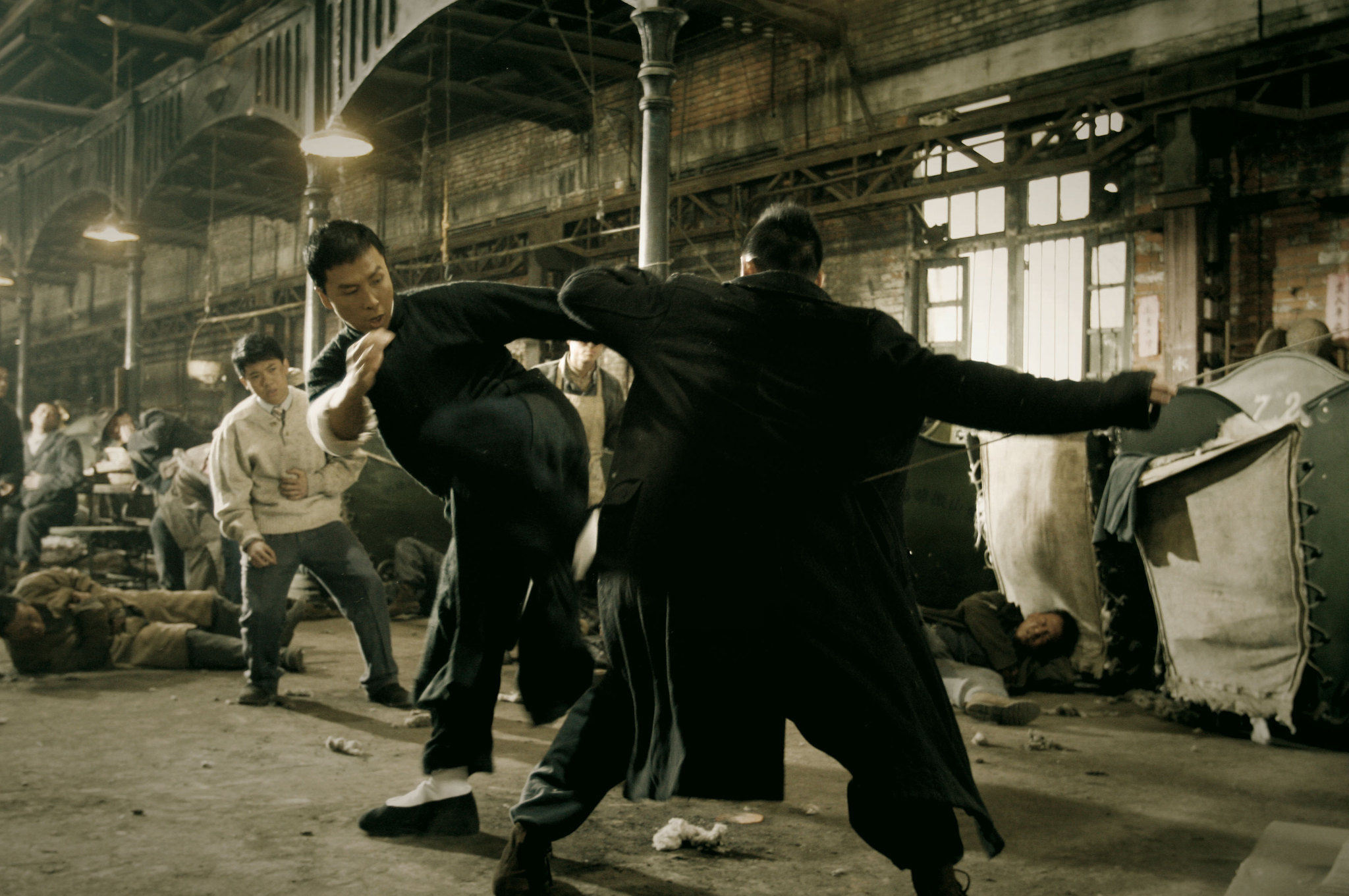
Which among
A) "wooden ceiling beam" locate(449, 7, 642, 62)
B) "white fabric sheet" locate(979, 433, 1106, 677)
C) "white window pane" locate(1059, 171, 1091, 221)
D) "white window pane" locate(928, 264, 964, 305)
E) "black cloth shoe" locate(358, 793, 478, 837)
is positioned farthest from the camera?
"wooden ceiling beam" locate(449, 7, 642, 62)

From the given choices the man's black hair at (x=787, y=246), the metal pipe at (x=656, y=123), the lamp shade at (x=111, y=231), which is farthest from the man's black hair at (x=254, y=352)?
the lamp shade at (x=111, y=231)

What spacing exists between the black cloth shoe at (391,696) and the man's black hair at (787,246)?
3.81 meters

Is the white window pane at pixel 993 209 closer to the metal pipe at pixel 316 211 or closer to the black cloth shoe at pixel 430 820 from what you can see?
the metal pipe at pixel 316 211

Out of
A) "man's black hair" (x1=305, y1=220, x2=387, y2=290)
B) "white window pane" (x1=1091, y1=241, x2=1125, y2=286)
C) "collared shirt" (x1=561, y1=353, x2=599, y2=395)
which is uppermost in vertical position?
"white window pane" (x1=1091, y1=241, x2=1125, y2=286)

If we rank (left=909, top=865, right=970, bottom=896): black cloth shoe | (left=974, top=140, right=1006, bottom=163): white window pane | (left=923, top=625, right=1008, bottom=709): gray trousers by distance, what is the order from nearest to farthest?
(left=909, top=865, right=970, bottom=896): black cloth shoe
(left=923, top=625, right=1008, bottom=709): gray trousers
(left=974, top=140, right=1006, bottom=163): white window pane

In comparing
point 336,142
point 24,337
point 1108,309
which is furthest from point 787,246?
point 24,337

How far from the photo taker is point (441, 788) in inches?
133

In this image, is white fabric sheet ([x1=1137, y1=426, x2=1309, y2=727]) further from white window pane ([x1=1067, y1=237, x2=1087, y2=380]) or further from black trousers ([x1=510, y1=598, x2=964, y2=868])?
white window pane ([x1=1067, y1=237, x2=1087, y2=380])

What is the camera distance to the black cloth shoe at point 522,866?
109 inches

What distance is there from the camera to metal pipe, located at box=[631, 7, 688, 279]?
6.90 meters

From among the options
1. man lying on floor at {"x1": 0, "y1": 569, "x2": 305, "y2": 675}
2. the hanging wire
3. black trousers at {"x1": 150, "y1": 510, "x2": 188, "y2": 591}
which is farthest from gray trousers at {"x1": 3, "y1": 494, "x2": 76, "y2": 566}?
man lying on floor at {"x1": 0, "y1": 569, "x2": 305, "y2": 675}

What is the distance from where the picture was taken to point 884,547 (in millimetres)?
2449

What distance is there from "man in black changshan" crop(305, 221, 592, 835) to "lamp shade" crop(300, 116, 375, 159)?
6.33m

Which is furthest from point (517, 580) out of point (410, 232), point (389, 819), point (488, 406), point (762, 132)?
point (410, 232)
